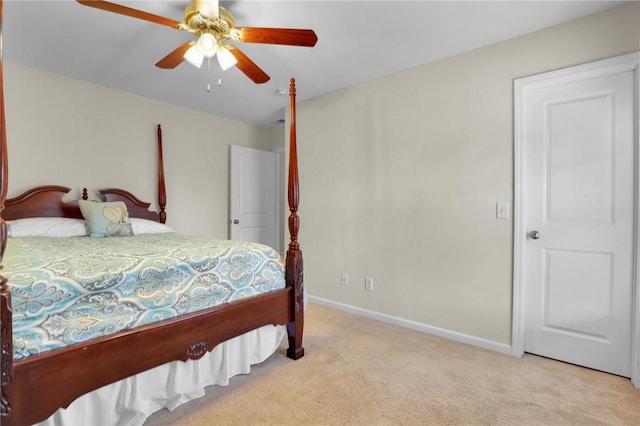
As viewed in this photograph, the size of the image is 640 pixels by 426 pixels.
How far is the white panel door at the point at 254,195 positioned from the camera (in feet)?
14.8

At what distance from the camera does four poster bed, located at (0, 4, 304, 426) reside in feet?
3.95

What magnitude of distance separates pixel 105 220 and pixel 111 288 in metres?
1.65

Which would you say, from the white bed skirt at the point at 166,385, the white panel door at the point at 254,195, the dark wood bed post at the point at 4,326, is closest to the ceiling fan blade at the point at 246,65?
the dark wood bed post at the point at 4,326

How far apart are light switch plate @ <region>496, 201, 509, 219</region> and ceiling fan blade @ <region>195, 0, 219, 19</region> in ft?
7.59

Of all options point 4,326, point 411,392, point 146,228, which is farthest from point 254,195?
point 4,326

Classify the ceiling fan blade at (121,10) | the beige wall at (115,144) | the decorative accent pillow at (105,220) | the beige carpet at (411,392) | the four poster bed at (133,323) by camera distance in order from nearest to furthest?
1. the four poster bed at (133,323)
2. the ceiling fan blade at (121,10)
3. the beige carpet at (411,392)
4. the decorative accent pillow at (105,220)
5. the beige wall at (115,144)

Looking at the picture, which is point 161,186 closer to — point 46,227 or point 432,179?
point 46,227

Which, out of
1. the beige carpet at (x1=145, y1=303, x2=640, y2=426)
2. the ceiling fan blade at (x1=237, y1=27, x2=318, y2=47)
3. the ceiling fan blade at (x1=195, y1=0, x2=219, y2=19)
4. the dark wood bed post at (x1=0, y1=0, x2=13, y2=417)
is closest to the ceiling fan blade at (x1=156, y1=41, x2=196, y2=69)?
the ceiling fan blade at (x1=195, y1=0, x2=219, y2=19)

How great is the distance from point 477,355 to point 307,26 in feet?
8.81

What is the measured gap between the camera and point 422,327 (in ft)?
9.36

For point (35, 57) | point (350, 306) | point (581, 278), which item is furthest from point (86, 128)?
point (581, 278)

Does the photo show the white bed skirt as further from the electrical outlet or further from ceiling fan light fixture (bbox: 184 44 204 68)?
ceiling fan light fixture (bbox: 184 44 204 68)

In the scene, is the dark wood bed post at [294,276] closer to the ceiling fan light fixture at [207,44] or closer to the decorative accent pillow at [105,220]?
the ceiling fan light fixture at [207,44]

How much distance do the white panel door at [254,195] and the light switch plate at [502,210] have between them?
10.7ft
